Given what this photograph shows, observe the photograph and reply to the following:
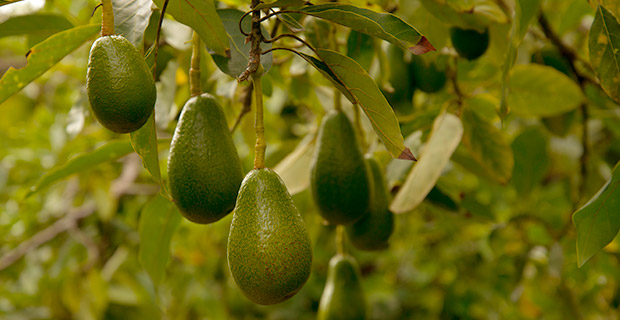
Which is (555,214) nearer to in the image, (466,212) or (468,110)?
(466,212)

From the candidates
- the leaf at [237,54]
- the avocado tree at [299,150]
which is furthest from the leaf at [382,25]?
the leaf at [237,54]

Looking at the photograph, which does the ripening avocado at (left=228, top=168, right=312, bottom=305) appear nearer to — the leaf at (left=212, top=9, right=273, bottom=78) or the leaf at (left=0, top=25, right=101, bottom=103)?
the leaf at (left=212, top=9, right=273, bottom=78)

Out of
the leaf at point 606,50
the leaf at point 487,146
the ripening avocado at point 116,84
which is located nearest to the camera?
the ripening avocado at point 116,84

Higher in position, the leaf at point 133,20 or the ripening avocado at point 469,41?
the leaf at point 133,20

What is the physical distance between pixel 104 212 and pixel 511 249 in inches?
66.4

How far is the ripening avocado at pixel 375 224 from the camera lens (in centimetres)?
110

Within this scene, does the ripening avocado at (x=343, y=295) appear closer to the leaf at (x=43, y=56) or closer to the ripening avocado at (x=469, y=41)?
the ripening avocado at (x=469, y=41)

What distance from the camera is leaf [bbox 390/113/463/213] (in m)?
1.02

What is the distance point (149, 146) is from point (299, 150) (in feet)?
1.81

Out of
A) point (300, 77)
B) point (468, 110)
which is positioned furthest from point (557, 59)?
point (300, 77)

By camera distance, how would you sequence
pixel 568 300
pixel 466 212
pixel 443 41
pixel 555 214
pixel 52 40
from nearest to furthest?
1. pixel 52 40
2. pixel 443 41
3. pixel 466 212
4. pixel 555 214
5. pixel 568 300

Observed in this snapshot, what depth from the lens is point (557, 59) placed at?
59.6 inches

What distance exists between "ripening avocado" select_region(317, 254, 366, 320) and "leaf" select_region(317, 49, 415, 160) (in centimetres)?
56

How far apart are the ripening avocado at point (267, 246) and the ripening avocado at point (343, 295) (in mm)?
553
